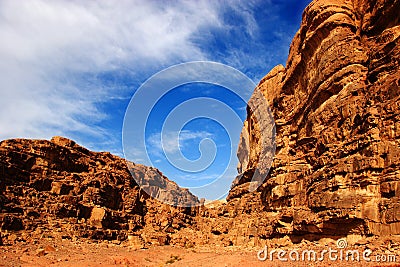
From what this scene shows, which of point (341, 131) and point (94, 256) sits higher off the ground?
point (341, 131)

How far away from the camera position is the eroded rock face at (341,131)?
1712 cm

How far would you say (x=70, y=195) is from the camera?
40.4 metres

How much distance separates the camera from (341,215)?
1820cm

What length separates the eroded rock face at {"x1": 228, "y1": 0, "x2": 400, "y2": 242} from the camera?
1712 cm

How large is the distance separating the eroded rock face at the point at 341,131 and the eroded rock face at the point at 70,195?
19314 mm

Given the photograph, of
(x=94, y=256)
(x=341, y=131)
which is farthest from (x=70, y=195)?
(x=341, y=131)

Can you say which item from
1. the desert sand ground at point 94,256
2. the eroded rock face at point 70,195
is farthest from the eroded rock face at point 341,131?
the eroded rock face at point 70,195

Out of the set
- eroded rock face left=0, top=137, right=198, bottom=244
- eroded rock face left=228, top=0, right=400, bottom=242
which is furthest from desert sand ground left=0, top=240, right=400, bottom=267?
eroded rock face left=228, top=0, right=400, bottom=242

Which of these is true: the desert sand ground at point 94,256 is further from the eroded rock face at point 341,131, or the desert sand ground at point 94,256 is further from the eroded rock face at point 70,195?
the eroded rock face at point 341,131

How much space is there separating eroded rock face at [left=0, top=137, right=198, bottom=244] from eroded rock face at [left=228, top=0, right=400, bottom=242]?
→ 63.4 ft

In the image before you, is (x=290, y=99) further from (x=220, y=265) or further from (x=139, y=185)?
(x=139, y=185)

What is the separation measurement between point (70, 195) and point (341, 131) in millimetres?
32121

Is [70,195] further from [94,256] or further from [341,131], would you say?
[341,131]

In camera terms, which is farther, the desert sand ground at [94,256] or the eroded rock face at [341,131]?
the desert sand ground at [94,256]
